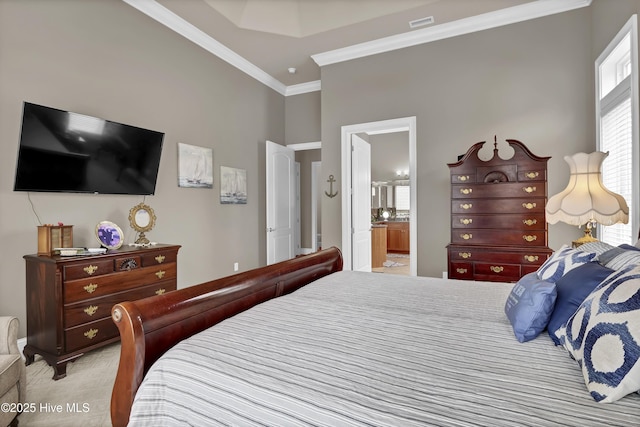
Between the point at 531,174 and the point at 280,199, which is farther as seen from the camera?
the point at 280,199

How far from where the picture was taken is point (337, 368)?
101cm

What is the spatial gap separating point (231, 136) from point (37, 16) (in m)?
2.32

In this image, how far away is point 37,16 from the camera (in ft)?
8.52

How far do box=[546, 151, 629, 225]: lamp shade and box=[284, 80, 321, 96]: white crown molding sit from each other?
3969 mm

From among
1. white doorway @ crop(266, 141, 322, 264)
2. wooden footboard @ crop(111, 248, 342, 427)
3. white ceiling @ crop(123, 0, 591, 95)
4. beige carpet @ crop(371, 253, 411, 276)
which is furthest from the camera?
beige carpet @ crop(371, 253, 411, 276)

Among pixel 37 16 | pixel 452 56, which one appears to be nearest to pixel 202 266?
pixel 37 16

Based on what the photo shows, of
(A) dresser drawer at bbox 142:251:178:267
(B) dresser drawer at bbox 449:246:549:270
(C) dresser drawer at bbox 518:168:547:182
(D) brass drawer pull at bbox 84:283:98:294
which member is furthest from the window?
(D) brass drawer pull at bbox 84:283:98:294

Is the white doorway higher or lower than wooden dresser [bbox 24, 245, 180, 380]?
higher

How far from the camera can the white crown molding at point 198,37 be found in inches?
134

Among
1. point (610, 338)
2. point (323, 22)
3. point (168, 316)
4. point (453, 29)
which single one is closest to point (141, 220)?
point (168, 316)

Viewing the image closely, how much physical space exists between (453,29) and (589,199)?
2.57 meters

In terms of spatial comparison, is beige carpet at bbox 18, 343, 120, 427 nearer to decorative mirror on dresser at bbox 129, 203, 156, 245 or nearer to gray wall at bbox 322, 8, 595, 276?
decorative mirror on dresser at bbox 129, 203, 156, 245

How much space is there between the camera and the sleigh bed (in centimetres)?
82

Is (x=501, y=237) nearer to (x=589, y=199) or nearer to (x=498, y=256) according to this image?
(x=498, y=256)
